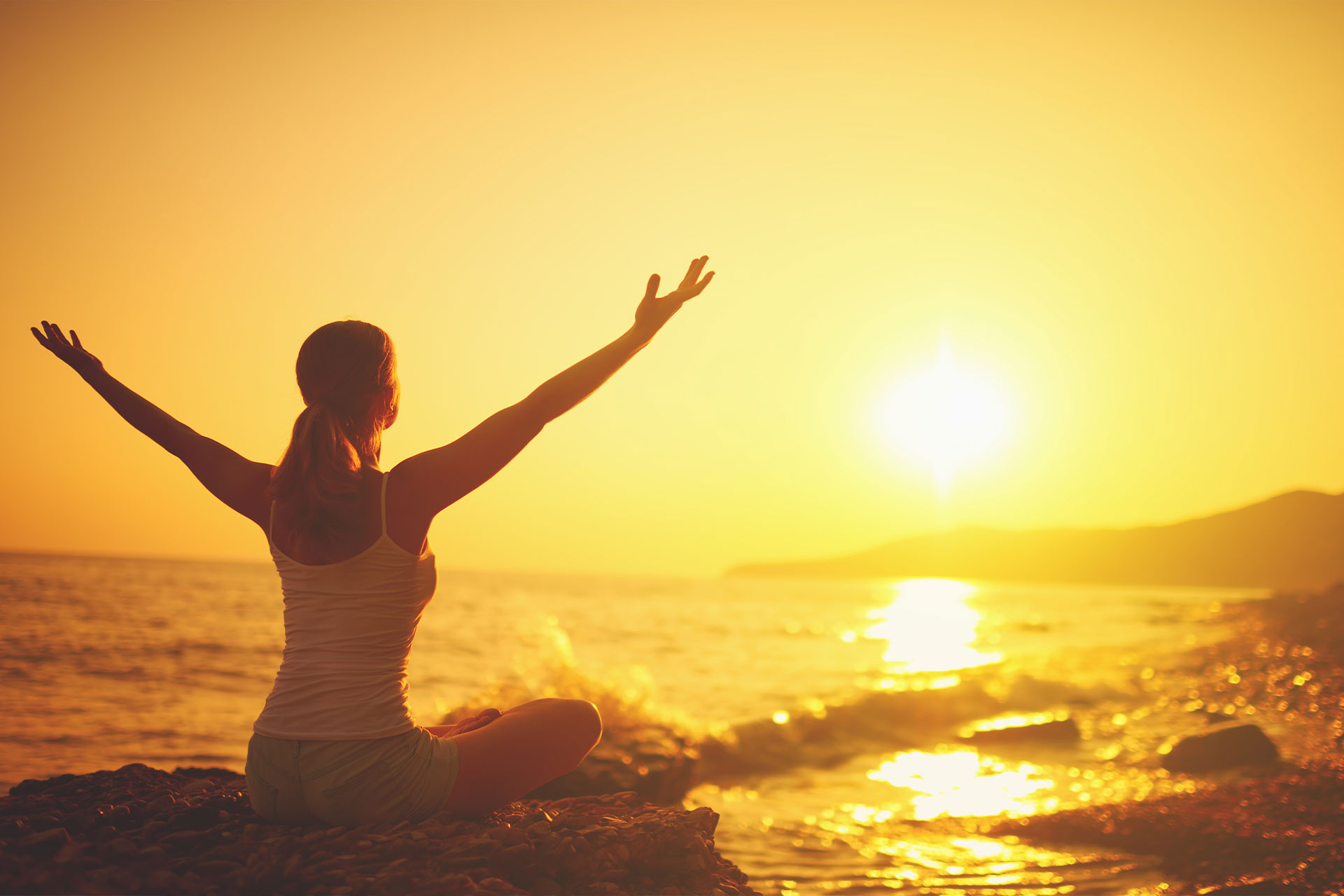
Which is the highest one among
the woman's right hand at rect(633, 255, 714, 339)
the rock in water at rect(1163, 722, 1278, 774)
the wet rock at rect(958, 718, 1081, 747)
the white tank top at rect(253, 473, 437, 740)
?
the woman's right hand at rect(633, 255, 714, 339)

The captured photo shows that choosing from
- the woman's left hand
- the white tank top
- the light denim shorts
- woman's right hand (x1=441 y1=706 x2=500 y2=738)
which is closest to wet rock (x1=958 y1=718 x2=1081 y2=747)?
woman's right hand (x1=441 y1=706 x2=500 y2=738)

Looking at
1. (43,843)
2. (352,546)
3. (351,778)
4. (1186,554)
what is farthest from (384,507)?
(1186,554)

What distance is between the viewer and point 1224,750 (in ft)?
30.8

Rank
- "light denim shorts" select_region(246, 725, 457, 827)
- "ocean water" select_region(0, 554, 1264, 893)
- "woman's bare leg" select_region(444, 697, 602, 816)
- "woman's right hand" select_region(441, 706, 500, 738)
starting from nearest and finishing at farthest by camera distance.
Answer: "light denim shorts" select_region(246, 725, 457, 827), "woman's bare leg" select_region(444, 697, 602, 816), "woman's right hand" select_region(441, 706, 500, 738), "ocean water" select_region(0, 554, 1264, 893)

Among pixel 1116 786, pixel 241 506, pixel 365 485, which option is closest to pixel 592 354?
pixel 365 485

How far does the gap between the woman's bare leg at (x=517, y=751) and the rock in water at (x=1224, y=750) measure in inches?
340

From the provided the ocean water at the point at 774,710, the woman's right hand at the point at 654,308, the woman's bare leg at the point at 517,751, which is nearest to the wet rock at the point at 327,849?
the woman's bare leg at the point at 517,751

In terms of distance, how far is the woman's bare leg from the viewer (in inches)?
129

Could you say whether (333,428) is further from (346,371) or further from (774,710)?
(774,710)

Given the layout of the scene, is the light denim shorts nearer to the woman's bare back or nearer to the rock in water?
the woman's bare back

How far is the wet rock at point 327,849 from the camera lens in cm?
285

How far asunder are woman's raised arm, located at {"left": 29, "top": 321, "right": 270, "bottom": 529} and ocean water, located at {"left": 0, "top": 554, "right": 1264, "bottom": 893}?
5004 millimetres

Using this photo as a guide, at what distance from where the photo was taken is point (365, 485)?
2.80 m

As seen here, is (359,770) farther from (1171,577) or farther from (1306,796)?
(1171,577)
